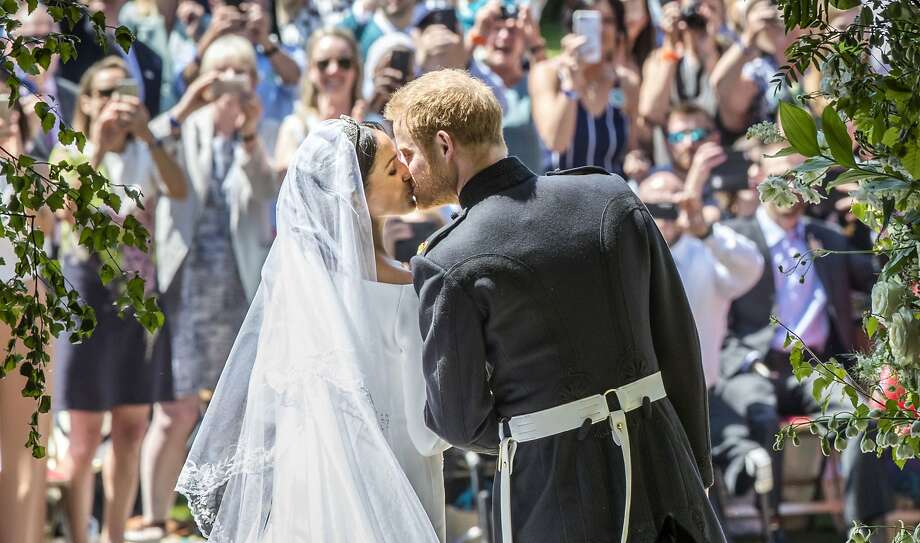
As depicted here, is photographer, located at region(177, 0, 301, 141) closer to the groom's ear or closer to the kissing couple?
the kissing couple

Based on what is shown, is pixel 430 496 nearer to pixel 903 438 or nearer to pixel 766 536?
pixel 903 438

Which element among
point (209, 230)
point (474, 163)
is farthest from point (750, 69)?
point (474, 163)

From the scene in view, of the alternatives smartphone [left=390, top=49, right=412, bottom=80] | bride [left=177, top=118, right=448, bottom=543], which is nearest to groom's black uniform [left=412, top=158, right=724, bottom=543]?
bride [left=177, top=118, right=448, bottom=543]

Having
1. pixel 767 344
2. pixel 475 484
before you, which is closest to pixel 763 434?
pixel 767 344

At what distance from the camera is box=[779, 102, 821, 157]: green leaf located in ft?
4.64

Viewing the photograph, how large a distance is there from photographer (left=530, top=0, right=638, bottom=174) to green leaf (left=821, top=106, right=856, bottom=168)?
4384 mm

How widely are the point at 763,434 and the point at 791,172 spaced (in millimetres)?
4119

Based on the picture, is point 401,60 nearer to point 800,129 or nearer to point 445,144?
point 445,144

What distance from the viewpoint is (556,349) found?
6.46 ft

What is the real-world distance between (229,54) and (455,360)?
425 cm

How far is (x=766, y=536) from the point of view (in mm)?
5359

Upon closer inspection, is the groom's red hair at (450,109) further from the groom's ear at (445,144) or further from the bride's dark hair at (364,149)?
the bride's dark hair at (364,149)

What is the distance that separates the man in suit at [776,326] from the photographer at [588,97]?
76cm

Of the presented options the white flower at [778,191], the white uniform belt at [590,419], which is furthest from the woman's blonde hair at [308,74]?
the white flower at [778,191]
